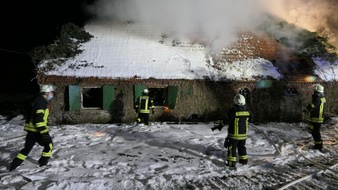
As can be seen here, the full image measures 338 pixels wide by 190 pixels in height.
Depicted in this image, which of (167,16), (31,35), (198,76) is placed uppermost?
(31,35)

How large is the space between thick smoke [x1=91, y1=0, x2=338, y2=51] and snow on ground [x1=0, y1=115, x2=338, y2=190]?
6.69 m

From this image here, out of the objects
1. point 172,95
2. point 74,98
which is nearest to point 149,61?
point 172,95

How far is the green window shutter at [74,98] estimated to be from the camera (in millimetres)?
12148

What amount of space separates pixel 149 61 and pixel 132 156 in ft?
22.2

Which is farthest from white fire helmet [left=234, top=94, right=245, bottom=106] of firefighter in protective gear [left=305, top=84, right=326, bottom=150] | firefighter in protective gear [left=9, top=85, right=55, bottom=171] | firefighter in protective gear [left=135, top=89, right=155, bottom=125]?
firefighter in protective gear [left=135, top=89, right=155, bottom=125]

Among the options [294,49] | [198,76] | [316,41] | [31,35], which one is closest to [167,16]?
[198,76]

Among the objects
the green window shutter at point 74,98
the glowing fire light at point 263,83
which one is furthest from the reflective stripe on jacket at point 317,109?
the green window shutter at point 74,98

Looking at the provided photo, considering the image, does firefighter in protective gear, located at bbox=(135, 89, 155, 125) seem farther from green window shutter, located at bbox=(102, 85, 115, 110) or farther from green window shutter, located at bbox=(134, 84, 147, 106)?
green window shutter, located at bbox=(102, 85, 115, 110)

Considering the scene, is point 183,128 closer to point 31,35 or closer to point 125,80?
Answer: point 125,80

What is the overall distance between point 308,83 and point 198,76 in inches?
216

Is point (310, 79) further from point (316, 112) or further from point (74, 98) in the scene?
point (74, 98)

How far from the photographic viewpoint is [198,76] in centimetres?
1297

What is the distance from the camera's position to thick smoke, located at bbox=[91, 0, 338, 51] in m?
16.0

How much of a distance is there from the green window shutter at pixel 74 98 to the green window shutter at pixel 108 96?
1.13 meters
